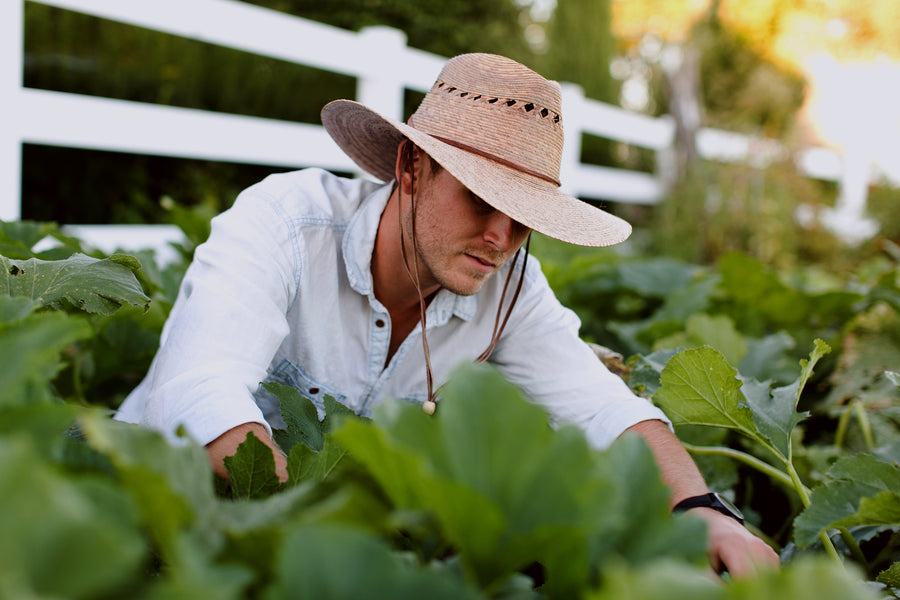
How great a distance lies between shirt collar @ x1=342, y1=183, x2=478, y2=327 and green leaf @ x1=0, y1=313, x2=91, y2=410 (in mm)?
1114

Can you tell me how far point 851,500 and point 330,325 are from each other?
1.04 m

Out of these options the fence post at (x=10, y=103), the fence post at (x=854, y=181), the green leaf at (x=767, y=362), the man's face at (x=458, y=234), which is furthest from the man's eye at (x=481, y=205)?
the fence post at (x=854, y=181)

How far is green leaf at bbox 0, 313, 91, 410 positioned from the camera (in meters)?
0.52

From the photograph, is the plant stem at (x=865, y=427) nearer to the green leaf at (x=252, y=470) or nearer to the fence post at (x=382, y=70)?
the green leaf at (x=252, y=470)

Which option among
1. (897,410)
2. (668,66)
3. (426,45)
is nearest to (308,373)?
(897,410)

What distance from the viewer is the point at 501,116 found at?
61.4 inches

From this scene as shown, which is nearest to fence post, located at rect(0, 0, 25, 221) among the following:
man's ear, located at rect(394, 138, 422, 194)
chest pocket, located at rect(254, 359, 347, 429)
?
chest pocket, located at rect(254, 359, 347, 429)

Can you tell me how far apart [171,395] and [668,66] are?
8.16 meters

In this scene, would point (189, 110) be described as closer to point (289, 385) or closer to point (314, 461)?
point (289, 385)

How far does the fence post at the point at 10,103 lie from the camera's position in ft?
8.55

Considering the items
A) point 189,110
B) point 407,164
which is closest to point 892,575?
point 407,164

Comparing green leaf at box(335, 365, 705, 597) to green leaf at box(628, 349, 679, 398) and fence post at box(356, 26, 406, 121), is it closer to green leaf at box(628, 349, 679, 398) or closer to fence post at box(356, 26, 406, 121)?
green leaf at box(628, 349, 679, 398)

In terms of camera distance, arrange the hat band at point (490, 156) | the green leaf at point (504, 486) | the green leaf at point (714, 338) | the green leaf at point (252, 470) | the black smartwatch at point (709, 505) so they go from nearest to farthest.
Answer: the green leaf at point (504, 486) → the green leaf at point (252, 470) → the black smartwatch at point (709, 505) → the hat band at point (490, 156) → the green leaf at point (714, 338)

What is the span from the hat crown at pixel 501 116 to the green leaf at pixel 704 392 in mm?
566
